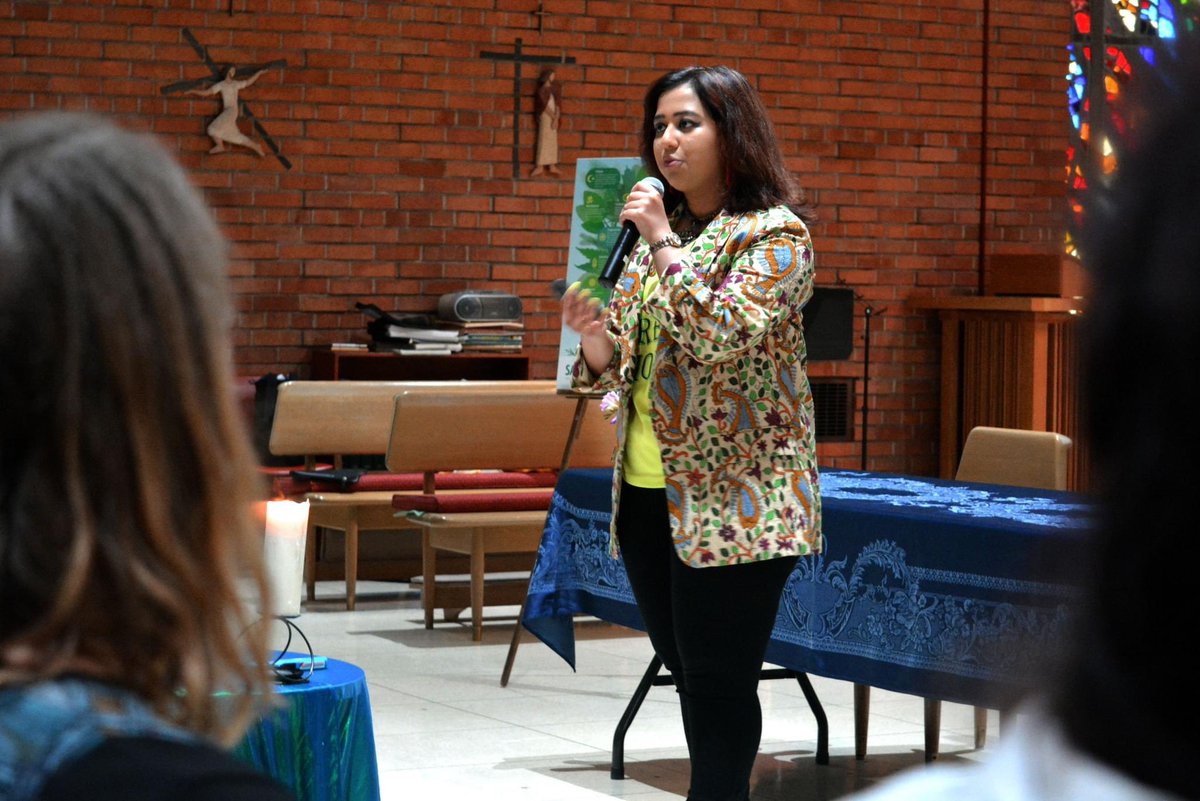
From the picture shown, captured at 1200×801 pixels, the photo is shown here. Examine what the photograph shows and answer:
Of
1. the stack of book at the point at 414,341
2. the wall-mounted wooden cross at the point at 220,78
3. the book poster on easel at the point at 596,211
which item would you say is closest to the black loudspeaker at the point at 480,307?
the stack of book at the point at 414,341

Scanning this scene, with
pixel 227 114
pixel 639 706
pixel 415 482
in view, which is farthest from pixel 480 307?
pixel 639 706

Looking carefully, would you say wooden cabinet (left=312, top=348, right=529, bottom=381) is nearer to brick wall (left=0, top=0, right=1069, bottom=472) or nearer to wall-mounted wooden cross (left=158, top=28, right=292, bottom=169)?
brick wall (left=0, top=0, right=1069, bottom=472)

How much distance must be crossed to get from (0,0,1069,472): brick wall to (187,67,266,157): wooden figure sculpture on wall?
0.06 metres

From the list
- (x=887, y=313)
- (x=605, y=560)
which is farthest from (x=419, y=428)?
(x=887, y=313)

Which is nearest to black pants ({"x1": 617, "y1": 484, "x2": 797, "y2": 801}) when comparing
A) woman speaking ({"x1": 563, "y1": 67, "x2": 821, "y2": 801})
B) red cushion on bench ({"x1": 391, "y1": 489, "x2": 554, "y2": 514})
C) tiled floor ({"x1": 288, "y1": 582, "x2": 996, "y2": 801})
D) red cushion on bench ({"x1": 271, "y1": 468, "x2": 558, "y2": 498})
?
woman speaking ({"x1": 563, "y1": 67, "x2": 821, "y2": 801})

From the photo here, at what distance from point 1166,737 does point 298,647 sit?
5431 mm

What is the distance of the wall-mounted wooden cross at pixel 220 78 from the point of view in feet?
26.6

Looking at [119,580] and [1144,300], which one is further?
[119,580]

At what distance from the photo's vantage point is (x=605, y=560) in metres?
4.67

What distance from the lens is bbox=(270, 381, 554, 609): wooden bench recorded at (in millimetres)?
7023

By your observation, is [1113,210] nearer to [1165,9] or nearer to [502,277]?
[502,277]

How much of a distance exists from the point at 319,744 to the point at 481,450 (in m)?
4.31

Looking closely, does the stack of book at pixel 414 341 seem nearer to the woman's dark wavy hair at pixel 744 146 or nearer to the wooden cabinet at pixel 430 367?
the wooden cabinet at pixel 430 367

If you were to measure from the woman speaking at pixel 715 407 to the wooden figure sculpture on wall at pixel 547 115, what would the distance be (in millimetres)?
5684
